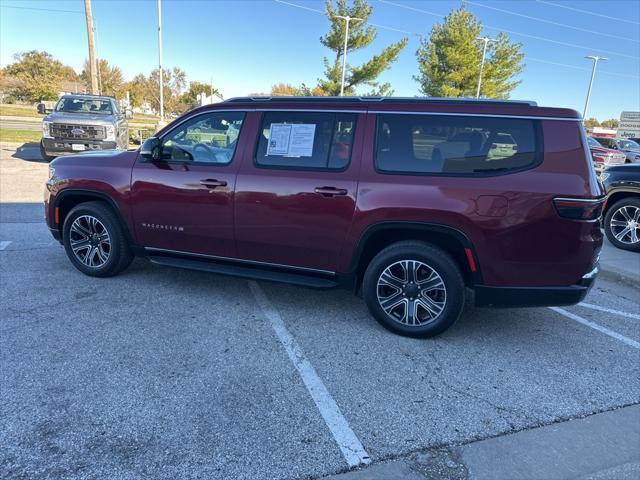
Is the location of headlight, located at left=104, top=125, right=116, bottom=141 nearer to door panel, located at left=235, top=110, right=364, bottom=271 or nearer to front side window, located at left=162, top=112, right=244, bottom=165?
front side window, located at left=162, top=112, right=244, bottom=165

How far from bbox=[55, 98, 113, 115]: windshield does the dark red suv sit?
1065 cm

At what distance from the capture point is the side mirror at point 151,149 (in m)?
→ 4.36

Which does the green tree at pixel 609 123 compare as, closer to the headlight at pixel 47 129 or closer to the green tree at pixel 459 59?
the green tree at pixel 459 59

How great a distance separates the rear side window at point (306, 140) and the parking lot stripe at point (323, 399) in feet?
4.61

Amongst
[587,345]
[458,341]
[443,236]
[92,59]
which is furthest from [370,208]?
[92,59]

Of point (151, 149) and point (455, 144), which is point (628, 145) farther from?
point (151, 149)

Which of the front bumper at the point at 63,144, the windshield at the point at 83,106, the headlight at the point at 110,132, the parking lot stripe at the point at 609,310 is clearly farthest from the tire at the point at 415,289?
the windshield at the point at 83,106

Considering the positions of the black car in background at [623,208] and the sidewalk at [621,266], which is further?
the black car in background at [623,208]

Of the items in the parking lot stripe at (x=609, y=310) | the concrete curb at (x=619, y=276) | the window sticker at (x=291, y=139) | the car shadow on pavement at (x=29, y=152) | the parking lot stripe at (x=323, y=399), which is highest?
the window sticker at (x=291, y=139)

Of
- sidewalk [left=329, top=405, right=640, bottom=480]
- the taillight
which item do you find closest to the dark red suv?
the taillight

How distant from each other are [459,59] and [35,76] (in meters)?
53.5

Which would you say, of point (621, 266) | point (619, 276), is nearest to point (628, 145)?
point (621, 266)

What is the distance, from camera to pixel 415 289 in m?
3.83

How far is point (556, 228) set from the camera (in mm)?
3418
